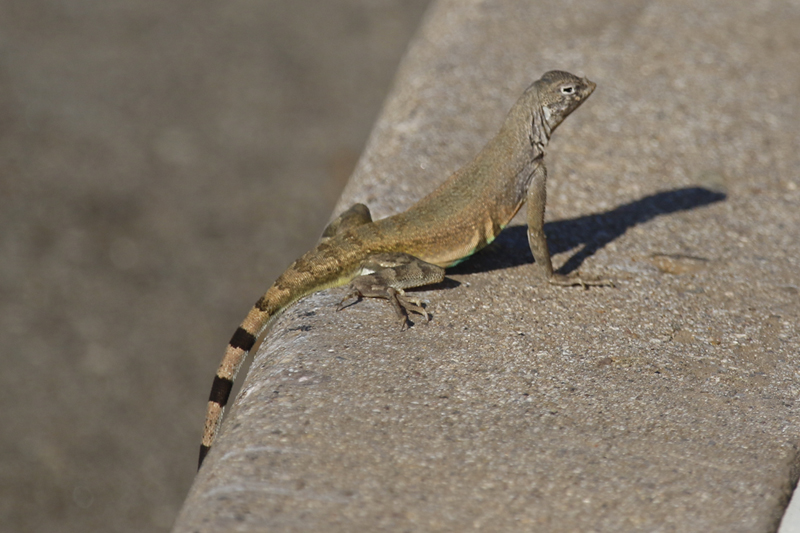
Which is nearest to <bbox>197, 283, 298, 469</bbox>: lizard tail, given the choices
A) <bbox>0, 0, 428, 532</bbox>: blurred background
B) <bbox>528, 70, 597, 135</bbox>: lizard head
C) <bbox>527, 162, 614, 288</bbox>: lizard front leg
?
<bbox>527, 162, 614, 288</bbox>: lizard front leg

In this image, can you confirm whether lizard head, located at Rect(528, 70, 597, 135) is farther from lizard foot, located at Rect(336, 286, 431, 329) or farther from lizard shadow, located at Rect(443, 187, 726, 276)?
lizard foot, located at Rect(336, 286, 431, 329)

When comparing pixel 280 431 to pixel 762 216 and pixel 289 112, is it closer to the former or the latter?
pixel 762 216

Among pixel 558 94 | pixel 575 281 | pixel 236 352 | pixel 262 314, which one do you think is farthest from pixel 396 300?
pixel 558 94

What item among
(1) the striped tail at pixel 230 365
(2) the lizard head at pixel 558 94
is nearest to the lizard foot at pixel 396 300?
(1) the striped tail at pixel 230 365

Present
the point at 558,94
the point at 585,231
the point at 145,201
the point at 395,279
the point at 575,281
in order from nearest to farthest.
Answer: the point at 395,279 < the point at 575,281 < the point at 558,94 < the point at 585,231 < the point at 145,201

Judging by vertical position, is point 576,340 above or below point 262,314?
below

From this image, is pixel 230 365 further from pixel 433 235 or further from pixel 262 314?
pixel 433 235
